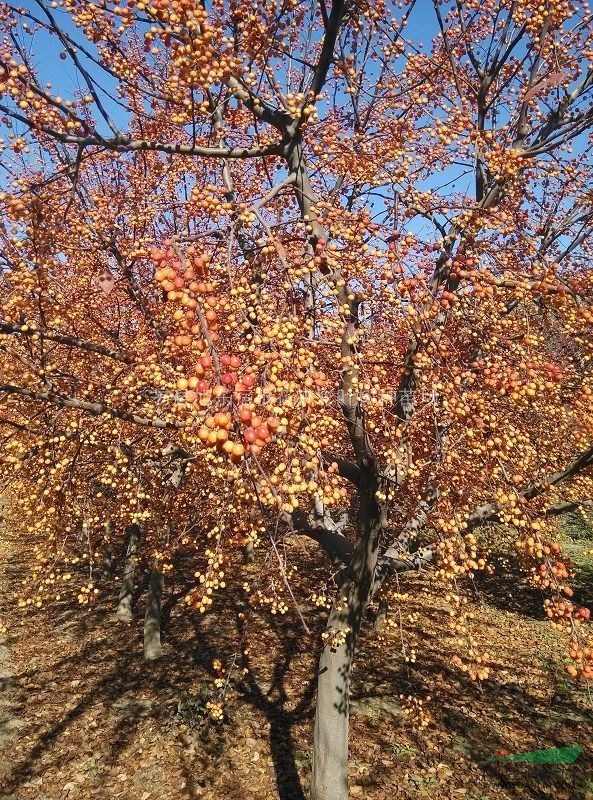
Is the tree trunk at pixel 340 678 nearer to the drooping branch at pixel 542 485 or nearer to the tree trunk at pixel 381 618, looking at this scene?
the drooping branch at pixel 542 485

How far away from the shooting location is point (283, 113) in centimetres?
569

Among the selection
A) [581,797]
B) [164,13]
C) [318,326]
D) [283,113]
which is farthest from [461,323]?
[581,797]

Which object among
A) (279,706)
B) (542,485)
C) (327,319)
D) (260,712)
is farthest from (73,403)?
(279,706)

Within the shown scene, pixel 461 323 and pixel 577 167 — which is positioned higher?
pixel 577 167

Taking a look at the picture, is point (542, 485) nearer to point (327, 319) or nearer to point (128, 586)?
point (327, 319)

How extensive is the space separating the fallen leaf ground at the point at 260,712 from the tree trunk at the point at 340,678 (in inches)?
72.3

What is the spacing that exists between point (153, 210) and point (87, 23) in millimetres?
4076

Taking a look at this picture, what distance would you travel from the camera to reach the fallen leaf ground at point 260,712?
361 inches

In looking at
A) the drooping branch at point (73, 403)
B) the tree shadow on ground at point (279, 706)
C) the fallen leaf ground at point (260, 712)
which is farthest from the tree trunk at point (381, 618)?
the drooping branch at point (73, 403)

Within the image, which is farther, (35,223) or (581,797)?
(581,797)

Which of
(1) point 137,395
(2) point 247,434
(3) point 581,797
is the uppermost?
(1) point 137,395

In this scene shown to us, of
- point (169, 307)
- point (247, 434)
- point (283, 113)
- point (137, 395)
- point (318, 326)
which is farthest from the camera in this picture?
point (169, 307)

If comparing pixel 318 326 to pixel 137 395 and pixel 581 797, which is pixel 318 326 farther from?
pixel 581 797

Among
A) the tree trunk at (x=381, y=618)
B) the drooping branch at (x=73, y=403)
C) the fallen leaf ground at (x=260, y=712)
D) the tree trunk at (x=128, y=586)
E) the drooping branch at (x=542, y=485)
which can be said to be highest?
the drooping branch at (x=73, y=403)
